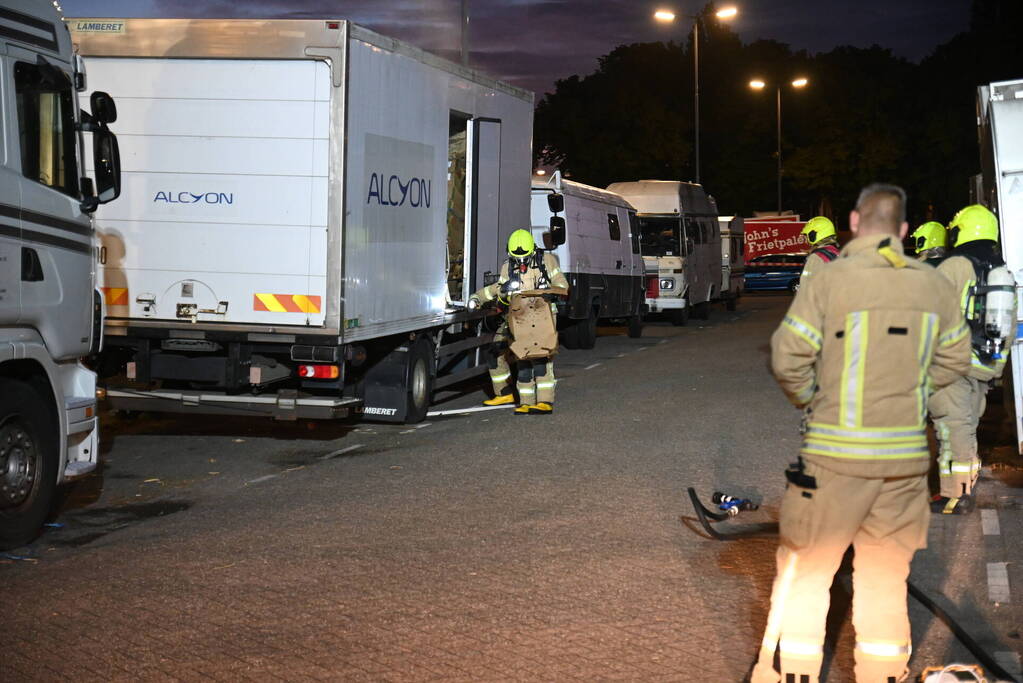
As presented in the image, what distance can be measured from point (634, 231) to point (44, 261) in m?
18.0

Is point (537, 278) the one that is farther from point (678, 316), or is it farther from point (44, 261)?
point (678, 316)

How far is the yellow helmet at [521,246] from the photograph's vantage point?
43.8 feet

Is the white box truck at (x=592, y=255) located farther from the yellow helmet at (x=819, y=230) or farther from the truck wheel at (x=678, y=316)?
the yellow helmet at (x=819, y=230)

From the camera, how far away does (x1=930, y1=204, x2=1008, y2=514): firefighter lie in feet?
26.8

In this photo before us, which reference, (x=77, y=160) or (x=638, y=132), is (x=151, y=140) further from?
(x=638, y=132)

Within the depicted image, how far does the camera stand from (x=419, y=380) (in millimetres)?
12578

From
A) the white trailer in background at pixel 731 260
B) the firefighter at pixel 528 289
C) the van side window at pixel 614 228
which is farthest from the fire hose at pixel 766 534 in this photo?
the white trailer in background at pixel 731 260

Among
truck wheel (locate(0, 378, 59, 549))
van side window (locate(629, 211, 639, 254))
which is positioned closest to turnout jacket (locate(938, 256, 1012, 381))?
truck wheel (locate(0, 378, 59, 549))

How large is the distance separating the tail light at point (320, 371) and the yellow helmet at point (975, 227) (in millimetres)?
4758

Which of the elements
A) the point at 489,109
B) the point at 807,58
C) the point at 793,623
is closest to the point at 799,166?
the point at 807,58

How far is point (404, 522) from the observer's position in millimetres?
8234

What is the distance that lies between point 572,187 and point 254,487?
12256 millimetres

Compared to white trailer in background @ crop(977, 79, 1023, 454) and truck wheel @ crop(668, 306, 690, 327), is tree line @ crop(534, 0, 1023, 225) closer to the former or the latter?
truck wheel @ crop(668, 306, 690, 327)

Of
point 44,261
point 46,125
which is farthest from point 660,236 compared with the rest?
point 44,261
